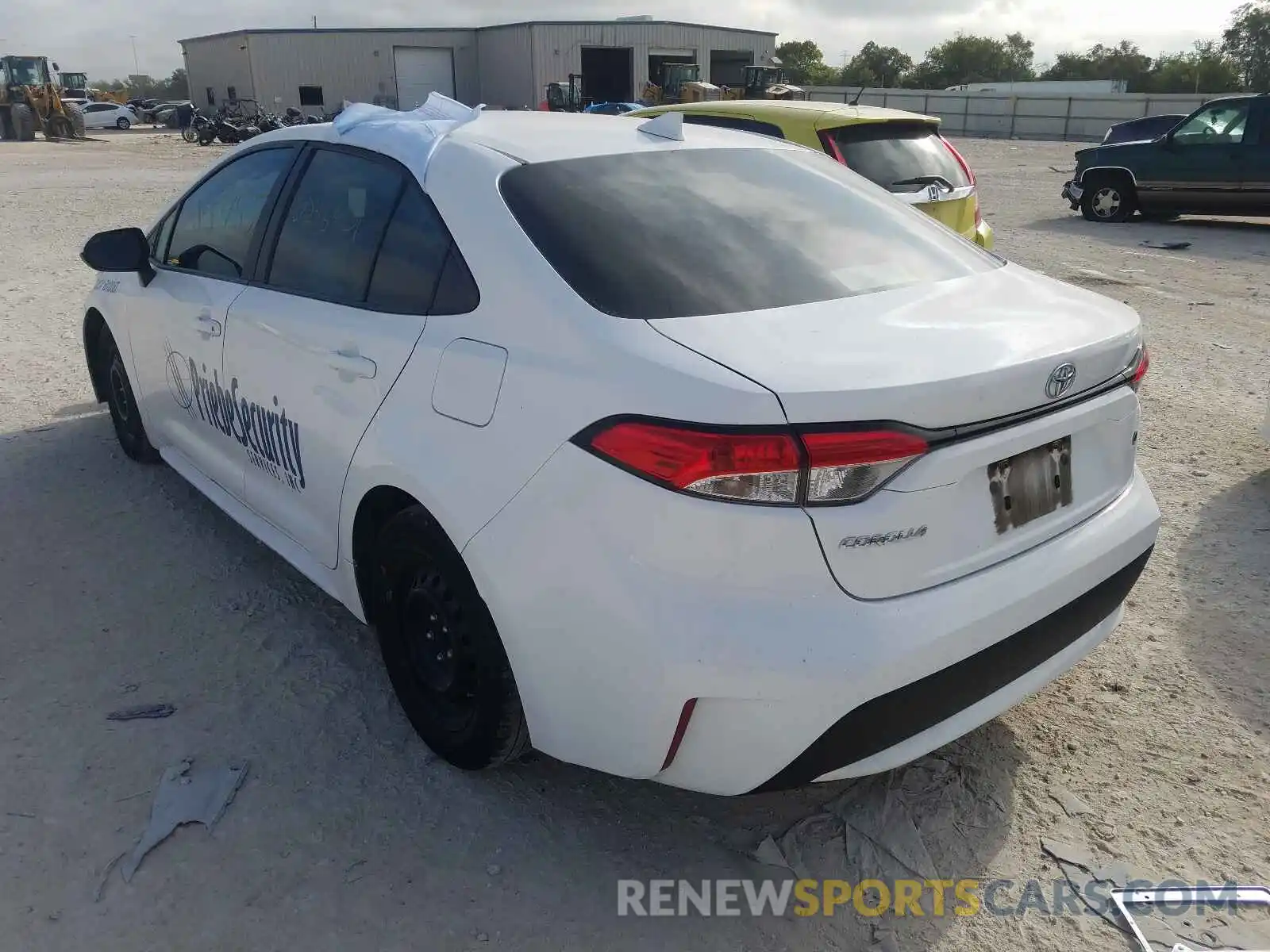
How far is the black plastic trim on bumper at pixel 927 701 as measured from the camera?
2023 millimetres

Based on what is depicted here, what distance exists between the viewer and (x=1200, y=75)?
65.4m

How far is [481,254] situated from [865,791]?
5.69 ft

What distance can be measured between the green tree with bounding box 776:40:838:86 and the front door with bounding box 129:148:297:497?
239 feet

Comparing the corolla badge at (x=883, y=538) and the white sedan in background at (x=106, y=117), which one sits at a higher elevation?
the white sedan in background at (x=106, y=117)

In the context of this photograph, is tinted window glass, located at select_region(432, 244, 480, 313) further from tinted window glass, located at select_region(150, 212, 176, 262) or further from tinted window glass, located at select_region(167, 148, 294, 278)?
tinted window glass, located at select_region(150, 212, 176, 262)

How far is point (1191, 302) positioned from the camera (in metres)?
8.84

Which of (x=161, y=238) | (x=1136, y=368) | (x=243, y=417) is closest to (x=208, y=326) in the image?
(x=243, y=417)

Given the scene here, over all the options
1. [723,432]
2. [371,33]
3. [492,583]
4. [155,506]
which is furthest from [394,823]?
[371,33]

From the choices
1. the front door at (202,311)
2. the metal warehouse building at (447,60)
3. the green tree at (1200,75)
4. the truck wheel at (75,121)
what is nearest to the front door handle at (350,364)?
the front door at (202,311)

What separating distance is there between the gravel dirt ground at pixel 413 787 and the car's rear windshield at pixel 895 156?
3182 mm

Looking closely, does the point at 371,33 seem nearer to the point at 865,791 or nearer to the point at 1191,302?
the point at 1191,302

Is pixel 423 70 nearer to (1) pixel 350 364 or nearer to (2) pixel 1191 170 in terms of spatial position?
(2) pixel 1191 170

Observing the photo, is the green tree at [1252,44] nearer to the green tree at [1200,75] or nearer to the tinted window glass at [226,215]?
the green tree at [1200,75]

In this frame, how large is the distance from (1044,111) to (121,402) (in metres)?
43.6
